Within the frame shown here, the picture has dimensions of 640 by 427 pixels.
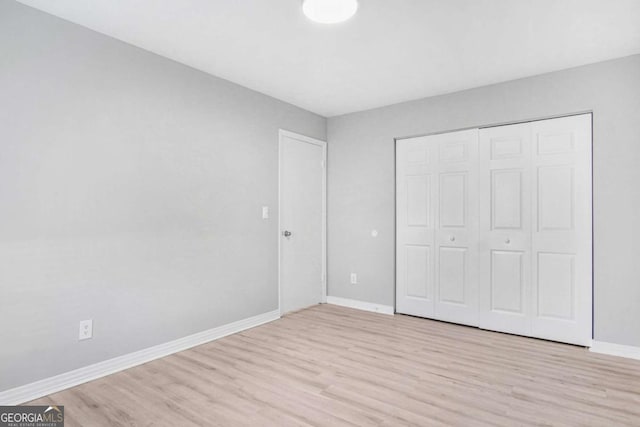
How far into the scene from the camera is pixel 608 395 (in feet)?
7.42

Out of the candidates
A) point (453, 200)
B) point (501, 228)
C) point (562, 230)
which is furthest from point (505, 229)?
point (453, 200)

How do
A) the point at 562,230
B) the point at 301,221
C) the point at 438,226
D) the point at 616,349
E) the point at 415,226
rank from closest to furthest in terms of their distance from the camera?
the point at 616,349, the point at 562,230, the point at 438,226, the point at 415,226, the point at 301,221

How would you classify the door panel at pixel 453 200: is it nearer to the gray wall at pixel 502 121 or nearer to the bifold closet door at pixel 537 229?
the bifold closet door at pixel 537 229

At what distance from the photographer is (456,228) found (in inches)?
150

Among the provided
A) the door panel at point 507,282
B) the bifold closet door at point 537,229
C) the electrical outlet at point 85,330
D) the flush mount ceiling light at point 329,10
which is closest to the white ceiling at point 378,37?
the flush mount ceiling light at point 329,10

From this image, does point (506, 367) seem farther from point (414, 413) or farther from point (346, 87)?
point (346, 87)

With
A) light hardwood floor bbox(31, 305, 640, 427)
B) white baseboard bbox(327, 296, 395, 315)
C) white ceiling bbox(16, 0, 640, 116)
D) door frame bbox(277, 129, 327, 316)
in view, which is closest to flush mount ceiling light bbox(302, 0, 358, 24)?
white ceiling bbox(16, 0, 640, 116)

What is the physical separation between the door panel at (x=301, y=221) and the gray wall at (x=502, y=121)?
0.64 ft

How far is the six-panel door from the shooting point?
316 cm

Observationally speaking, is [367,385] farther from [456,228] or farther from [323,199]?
[323,199]

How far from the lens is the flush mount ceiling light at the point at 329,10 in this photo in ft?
7.11

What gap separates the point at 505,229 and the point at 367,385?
84.9 inches

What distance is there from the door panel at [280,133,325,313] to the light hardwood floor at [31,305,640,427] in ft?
3.20

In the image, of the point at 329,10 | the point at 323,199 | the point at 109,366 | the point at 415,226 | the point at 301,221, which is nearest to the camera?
the point at 329,10
